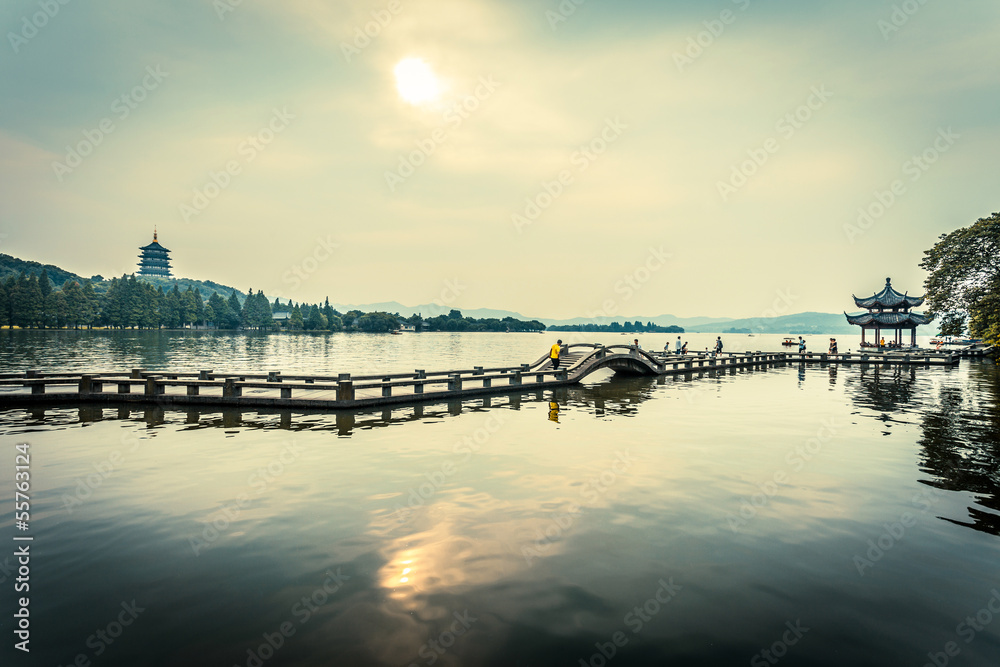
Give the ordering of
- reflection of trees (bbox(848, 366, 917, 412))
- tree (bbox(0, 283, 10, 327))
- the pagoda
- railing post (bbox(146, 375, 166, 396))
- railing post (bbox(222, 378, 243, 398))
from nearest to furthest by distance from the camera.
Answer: railing post (bbox(222, 378, 243, 398))
railing post (bbox(146, 375, 166, 396))
reflection of trees (bbox(848, 366, 917, 412))
the pagoda
tree (bbox(0, 283, 10, 327))

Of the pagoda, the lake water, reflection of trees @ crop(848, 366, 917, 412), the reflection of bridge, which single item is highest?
the pagoda

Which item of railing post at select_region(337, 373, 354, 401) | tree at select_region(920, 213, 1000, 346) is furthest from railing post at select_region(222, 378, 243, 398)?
tree at select_region(920, 213, 1000, 346)

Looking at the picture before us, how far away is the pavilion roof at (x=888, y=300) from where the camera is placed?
72.9 meters

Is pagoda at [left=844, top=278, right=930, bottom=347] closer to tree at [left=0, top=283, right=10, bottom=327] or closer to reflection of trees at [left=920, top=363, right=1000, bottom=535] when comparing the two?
reflection of trees at [left=920, top=363, right=1000, bottom=535]

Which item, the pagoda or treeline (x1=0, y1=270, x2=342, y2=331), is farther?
treeline (x1=0, y1=270, x2=342, y2=331)

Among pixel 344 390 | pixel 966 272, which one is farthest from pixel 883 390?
pixel 344 390

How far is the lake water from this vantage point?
5.59 meters

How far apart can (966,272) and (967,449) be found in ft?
107

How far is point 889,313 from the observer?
249ft

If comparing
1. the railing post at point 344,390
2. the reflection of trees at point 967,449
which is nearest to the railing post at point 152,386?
the railing post at point 344,390

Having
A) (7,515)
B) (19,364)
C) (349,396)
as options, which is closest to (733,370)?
(349,396)

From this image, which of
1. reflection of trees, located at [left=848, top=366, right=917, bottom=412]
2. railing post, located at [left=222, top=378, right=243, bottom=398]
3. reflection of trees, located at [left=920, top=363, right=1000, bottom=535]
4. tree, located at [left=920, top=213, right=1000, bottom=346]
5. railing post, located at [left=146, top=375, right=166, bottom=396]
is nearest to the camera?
reflection of trees, located at [left=920, top=363, right=1000, bottom=535]

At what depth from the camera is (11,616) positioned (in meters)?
5.96

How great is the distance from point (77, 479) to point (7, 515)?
90.9 inches
